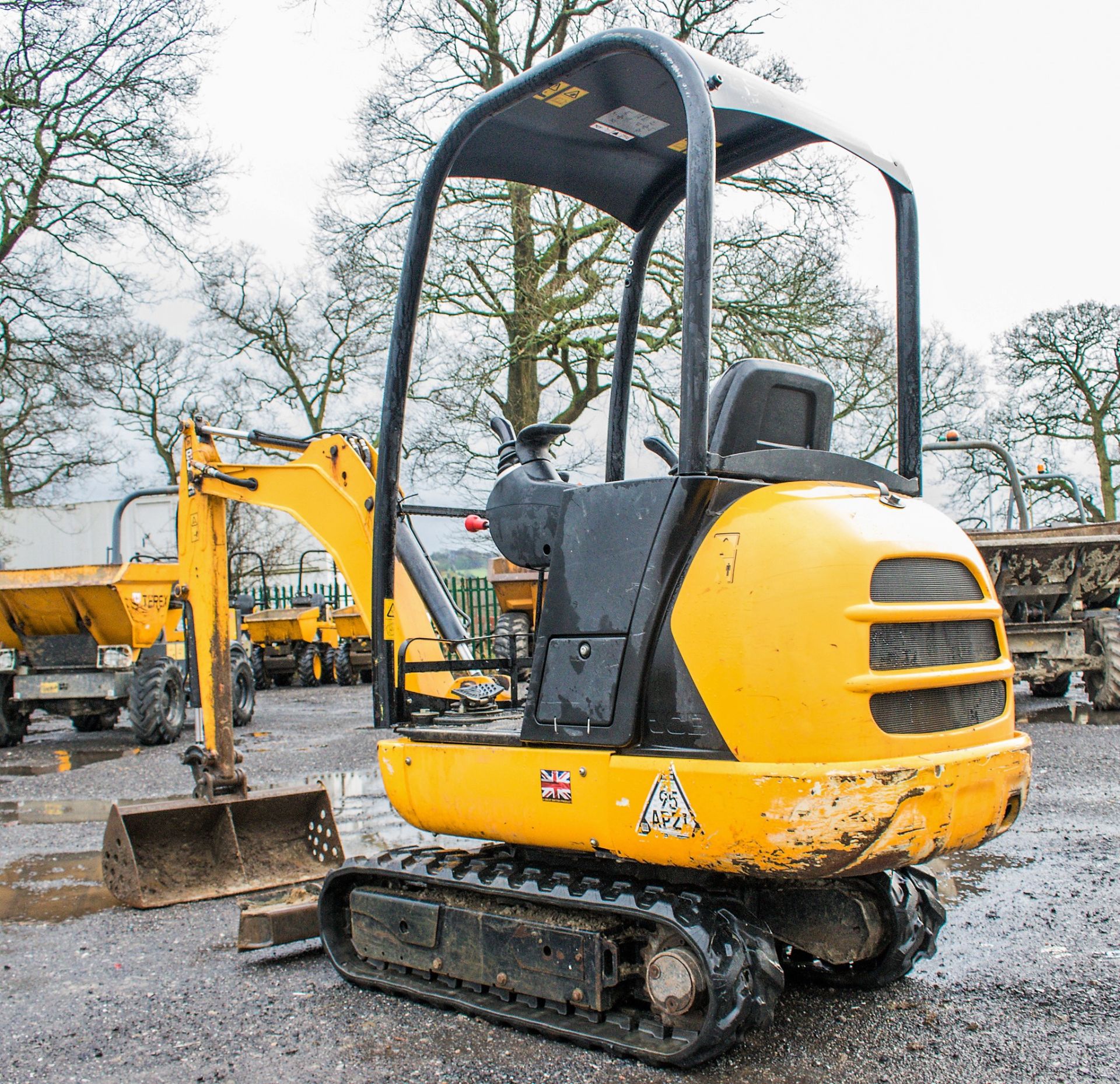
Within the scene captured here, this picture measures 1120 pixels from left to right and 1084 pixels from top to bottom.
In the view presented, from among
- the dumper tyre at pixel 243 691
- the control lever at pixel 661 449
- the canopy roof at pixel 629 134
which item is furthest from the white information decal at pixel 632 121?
the dumper tyre at pixel 243 691

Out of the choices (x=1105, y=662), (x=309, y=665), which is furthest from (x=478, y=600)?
(x=1105, y=662)

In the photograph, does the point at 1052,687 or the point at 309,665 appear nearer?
the point at 1052,687

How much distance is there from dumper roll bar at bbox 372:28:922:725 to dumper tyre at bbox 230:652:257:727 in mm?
9993

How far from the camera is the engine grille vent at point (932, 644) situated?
288 centimetres

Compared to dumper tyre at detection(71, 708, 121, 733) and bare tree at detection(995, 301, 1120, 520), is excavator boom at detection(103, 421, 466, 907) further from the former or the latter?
bare tree at detection(995, 301, 1120, 520)

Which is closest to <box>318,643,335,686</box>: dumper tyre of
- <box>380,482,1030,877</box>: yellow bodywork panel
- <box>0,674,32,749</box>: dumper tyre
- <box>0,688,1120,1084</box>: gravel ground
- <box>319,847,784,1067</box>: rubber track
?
<box>0,674,32,749</box>: dumper tyre

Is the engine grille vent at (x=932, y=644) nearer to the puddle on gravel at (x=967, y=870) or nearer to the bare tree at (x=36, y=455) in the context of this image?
the puddle on gravel at (x=967, y=870)

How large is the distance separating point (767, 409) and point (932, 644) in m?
0.87

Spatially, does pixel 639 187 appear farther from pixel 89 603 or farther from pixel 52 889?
pixel 89 603

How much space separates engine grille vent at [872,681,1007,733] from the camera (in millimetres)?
2859

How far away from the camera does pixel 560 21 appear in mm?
19031

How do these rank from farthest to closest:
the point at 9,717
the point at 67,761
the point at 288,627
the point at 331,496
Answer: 1. the point at 288,627
2. the point at 9,717
3. the point at 67,761
4. the point at 331,496

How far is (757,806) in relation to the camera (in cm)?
279

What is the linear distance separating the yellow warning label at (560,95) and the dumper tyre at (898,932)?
262 cm
